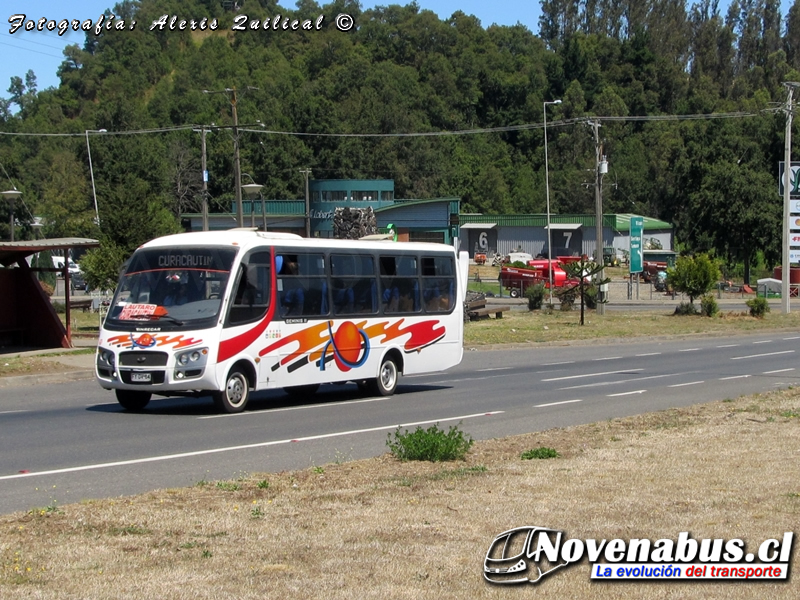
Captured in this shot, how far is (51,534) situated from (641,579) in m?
3.97

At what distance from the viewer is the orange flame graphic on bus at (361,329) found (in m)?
16.7

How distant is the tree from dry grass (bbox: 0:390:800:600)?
33569mm

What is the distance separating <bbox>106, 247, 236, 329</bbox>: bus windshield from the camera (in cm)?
1540

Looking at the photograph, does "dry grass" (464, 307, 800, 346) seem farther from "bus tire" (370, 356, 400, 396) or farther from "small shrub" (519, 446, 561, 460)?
"small shrub" (519, 446, 561, 460)

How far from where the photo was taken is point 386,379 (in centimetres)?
1886

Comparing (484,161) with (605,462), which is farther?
(484,161)

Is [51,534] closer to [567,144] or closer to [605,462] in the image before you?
[605,462]

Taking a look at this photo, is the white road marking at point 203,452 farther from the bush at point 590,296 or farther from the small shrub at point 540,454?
the bush at point 590,296

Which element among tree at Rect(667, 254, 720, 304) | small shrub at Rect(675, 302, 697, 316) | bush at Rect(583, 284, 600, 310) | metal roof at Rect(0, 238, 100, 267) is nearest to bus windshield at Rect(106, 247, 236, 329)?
metal roof at Rect(0, 238, 100, 267)

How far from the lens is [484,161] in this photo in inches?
4951

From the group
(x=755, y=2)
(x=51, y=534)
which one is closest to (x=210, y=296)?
(x=51, y=534)

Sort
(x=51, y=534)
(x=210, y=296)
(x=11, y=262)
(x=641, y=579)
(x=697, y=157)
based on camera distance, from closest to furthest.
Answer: (x=641, y=579) < (x=51, y=534) < (x=210, y=296) < (x=11, y=262) < (x=697, y=157)

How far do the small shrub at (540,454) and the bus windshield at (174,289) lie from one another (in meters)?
6.11

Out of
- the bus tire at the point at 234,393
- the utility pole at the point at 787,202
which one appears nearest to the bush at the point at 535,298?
the utility pole at the point at 787,202
